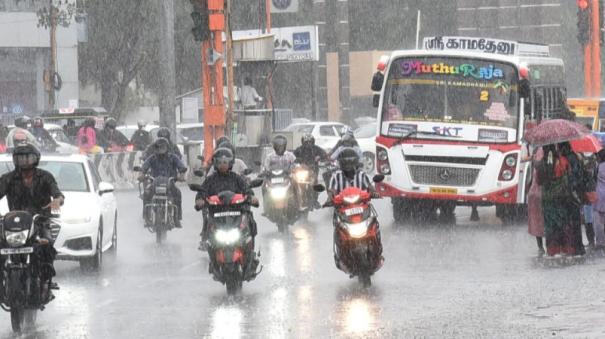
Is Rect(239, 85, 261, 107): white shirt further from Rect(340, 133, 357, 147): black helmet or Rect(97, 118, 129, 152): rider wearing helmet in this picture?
Rect(340, 133, 357, 147): black helmet

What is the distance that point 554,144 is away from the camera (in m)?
18.2

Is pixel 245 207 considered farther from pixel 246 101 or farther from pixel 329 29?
pixel 329 29

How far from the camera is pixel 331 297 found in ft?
47.4

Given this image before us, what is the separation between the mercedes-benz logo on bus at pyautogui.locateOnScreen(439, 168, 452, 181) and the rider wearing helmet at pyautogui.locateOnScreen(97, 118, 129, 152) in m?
15.2

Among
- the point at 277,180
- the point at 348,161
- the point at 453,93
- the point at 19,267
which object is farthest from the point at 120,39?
the point at 19,267

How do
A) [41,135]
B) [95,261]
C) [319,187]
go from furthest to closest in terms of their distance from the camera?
[41,135] < [95,261] < [319,187]

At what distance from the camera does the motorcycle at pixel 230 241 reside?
47.9 ft

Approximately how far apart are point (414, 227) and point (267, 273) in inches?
283

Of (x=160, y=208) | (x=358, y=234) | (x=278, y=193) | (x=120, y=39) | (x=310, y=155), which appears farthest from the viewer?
(x=120, y=39)

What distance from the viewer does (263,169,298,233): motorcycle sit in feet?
75.5

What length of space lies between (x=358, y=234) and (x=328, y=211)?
1304 centimetres

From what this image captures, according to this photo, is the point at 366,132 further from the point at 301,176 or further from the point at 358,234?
the point at 358,234

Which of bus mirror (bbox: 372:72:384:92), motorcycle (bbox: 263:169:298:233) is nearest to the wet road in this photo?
motorcycle (bbox: 263:169:298:233)

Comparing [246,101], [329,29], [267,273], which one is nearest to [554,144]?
[267,273]
